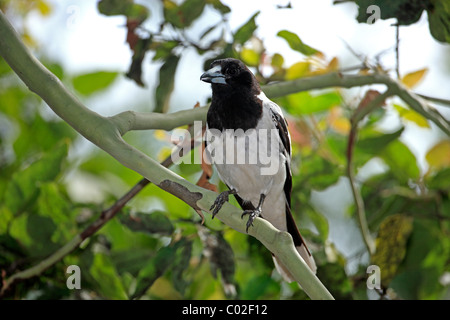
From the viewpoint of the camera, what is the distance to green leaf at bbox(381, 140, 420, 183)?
2.63 meters

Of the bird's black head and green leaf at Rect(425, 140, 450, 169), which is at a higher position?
the bird's black head

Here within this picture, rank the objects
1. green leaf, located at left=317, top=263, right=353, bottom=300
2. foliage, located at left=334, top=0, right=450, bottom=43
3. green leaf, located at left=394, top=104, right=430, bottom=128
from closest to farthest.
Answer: foliage, located at left=334, top=0, right=450, bottom=43
green leaf, located at left=317, top=263, right=353, bottom=300
green leaf, located at left=394, top=104, right=430, bottom=128

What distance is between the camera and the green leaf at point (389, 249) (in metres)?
2.17

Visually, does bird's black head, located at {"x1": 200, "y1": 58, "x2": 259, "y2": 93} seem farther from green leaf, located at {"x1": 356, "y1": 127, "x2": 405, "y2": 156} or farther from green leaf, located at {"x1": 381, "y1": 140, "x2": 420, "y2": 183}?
green leaf, located at {"x1": 381, "y1": 140, "x2": 420, "y2": 183}

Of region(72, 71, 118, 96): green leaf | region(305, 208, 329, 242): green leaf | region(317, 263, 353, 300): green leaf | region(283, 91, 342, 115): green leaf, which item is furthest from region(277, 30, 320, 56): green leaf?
region(72, 71, 118, 96): green leaf

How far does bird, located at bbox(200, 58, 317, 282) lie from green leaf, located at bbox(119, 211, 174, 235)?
0.86 ft

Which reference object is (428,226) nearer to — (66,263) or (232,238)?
(232,238)

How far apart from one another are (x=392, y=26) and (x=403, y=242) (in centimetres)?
87

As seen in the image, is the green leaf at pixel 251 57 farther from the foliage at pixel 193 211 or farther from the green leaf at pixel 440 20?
the green leaf at pixel 440 20

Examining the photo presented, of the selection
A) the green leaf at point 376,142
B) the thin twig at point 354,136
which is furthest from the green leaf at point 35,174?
the green leaf at point 376,142

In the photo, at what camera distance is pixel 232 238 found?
237 centimetres

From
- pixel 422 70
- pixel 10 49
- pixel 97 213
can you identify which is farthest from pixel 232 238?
pixel 10 49

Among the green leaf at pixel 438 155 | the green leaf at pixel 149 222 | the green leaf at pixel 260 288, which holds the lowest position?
the green leaf at pixel 260 288

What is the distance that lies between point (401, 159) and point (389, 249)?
2.06ft
